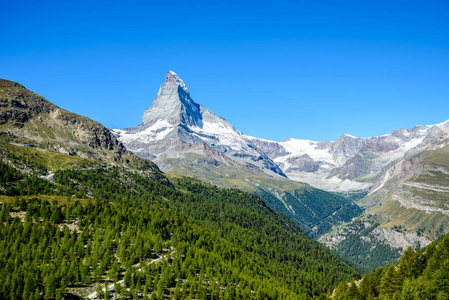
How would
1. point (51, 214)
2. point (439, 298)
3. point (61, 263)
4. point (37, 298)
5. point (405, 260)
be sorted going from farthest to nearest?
point (51, 214), point (405, 260), point (61, 263), point (37, 298), point (439, 298)

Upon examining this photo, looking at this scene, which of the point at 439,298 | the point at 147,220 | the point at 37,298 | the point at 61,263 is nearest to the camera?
the point at 439,298

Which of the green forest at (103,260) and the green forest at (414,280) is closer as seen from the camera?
the green forest at (414,280)

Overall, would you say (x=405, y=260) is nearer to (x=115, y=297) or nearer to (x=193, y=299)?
(x=193, y=299)

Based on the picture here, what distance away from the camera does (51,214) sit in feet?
486

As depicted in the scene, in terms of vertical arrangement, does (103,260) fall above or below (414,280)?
below

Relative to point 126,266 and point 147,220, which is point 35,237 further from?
point 147,220

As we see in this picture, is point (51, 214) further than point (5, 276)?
Yes

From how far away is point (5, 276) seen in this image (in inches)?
4021

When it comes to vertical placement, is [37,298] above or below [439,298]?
below

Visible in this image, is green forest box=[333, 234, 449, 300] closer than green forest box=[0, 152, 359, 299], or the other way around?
green forest box=[333, 234, 449, 300]

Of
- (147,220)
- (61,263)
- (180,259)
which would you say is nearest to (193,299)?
(180,259)

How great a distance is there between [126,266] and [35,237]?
1401 inches

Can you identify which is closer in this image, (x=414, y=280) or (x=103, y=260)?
(x=414, y=280)

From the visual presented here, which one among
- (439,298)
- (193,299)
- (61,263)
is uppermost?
(439,298)
